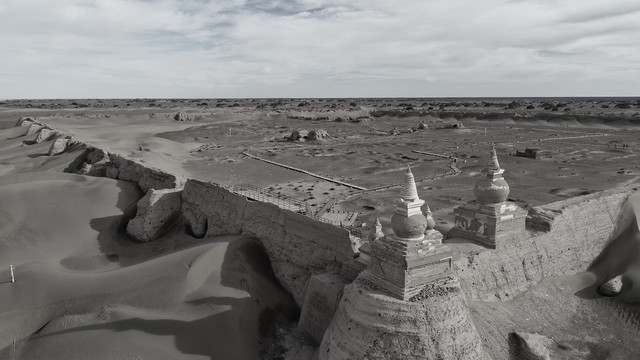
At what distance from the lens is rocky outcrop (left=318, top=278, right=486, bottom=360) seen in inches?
325

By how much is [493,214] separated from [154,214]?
42.3ft

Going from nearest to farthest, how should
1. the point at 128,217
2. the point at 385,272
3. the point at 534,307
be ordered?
the point at 385,272 < the point at 534,307 < the point at 128,217

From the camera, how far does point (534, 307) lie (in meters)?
12.2

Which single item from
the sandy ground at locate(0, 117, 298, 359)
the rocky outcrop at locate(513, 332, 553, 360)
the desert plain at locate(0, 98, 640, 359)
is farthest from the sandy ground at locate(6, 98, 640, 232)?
the rocky outcrop at locate(513, 332, 553, 360)

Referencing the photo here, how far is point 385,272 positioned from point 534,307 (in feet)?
19.1

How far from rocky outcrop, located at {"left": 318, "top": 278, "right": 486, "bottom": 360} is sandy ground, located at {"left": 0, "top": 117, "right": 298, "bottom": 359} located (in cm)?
395

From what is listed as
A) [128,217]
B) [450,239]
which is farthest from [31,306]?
[450,239]

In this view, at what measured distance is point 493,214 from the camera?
12.1 m

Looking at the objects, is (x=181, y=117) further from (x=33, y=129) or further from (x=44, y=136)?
(x=44, y=136)

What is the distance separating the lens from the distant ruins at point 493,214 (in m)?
12.2

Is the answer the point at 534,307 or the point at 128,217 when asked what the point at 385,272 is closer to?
the point at 534,307

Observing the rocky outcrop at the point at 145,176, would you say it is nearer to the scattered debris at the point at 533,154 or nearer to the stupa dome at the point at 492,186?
the stupa dome at the point at 492,186

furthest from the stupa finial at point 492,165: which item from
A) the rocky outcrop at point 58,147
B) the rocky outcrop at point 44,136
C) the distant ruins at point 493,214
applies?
the rocky outcrop at point 44,136

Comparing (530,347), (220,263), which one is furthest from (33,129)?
(530,347)
